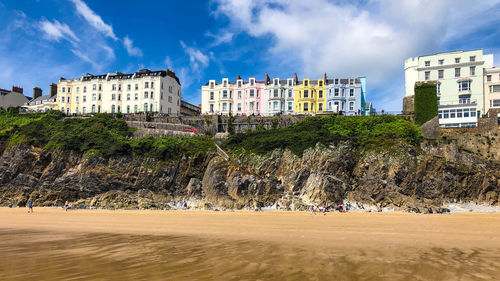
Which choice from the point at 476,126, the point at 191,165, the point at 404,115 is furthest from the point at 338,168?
the point at 476,126

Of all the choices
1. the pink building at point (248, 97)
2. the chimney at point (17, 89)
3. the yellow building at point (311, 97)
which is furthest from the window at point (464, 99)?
the chimney at point (17, 89)

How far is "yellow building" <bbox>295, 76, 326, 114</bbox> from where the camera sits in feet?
193

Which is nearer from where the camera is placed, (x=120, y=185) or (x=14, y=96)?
(x=120, y=185)

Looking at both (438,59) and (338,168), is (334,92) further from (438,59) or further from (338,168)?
(338,168)

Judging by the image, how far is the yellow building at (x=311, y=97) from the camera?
193 ft

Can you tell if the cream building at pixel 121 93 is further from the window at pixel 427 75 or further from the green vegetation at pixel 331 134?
the window at pixel 427 75

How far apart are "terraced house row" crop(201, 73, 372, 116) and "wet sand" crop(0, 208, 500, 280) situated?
40.5m

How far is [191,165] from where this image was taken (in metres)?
35.2

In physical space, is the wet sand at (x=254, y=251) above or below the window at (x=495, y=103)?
below

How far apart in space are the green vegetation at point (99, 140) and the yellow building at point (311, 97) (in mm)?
24528

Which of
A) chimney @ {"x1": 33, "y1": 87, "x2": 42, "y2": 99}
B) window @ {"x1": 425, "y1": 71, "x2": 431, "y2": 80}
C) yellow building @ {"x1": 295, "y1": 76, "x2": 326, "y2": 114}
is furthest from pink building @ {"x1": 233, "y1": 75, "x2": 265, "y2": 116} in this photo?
chimney @ {"x1": 33, "y1": 87, "x2": 42, "y2": 99}

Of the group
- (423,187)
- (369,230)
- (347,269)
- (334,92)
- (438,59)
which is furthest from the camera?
(334,92)

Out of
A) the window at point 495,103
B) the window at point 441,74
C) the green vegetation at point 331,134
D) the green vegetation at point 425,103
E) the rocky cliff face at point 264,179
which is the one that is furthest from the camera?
the window at point 441,74

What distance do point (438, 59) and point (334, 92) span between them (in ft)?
55.5
